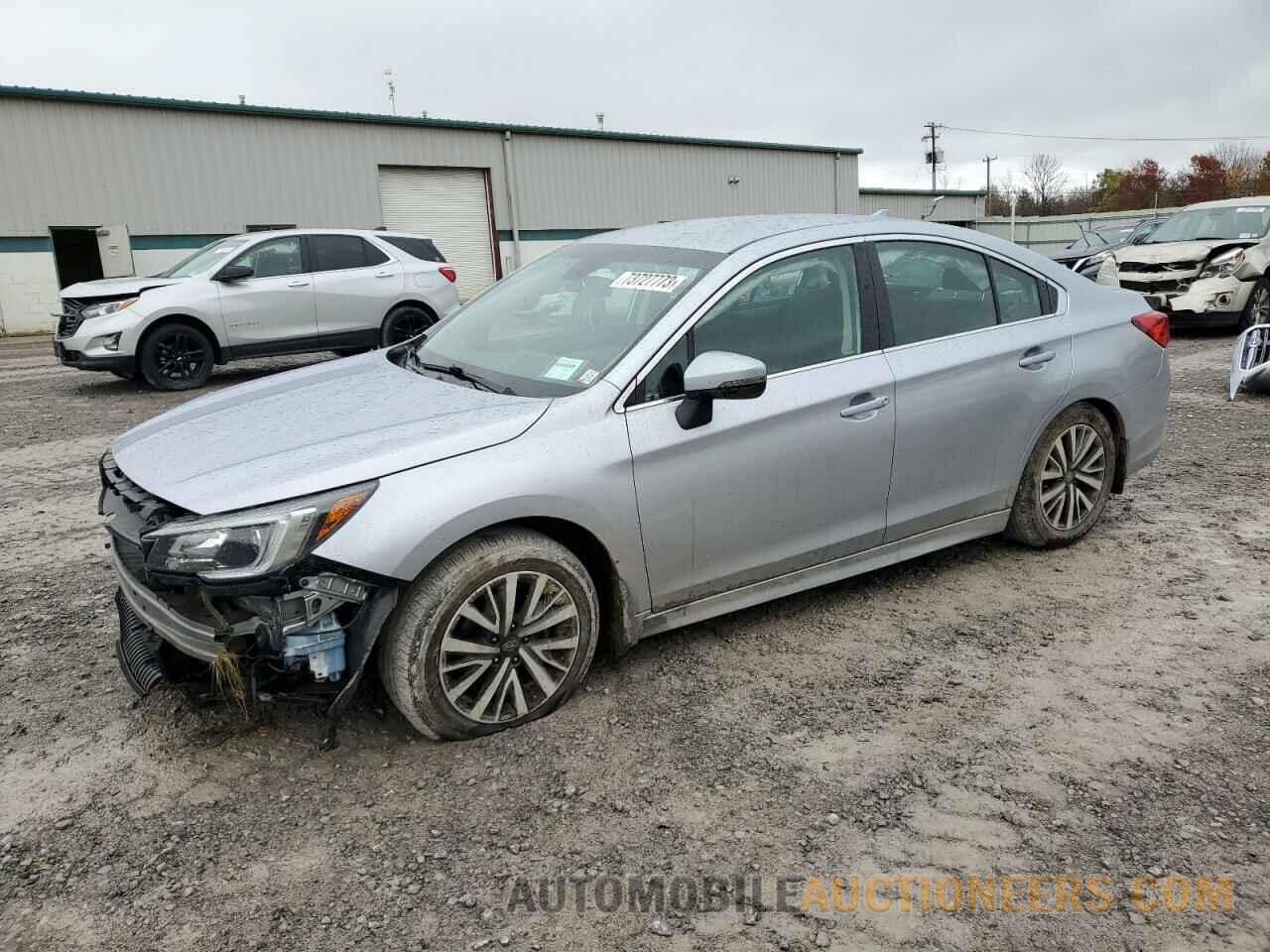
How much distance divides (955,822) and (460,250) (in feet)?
89.9

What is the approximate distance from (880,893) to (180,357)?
10.3m

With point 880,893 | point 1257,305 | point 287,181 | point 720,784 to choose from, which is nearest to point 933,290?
point 720,784

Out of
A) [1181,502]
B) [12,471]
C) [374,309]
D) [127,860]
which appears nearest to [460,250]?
[374,309]

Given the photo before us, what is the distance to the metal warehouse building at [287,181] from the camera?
22188 mm

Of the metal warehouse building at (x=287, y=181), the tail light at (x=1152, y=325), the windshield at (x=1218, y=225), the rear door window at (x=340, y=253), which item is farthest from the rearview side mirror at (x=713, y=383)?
the metal warehouse building at (x=287, y=181)

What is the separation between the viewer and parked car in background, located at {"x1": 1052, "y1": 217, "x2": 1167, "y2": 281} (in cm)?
1616

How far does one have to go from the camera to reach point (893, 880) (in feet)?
8.28

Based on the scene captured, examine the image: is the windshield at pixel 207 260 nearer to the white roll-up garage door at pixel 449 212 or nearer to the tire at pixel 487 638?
the tire at pixel 487 638

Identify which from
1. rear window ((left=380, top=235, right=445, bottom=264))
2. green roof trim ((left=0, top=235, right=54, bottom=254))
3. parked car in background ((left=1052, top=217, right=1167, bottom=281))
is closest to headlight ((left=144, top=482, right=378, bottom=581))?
rear window ((left=380, top=235, right=445, bottom=264))

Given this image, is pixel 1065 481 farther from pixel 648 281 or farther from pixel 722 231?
pixel 648 281

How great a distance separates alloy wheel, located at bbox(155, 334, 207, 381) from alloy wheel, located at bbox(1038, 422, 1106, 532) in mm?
9355

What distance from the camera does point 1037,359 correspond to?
14.4ft

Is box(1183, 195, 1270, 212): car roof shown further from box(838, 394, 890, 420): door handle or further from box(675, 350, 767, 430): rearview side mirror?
box(675, 350, 767, 430): rearview side mirror

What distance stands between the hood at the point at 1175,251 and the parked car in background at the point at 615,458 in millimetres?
8967
